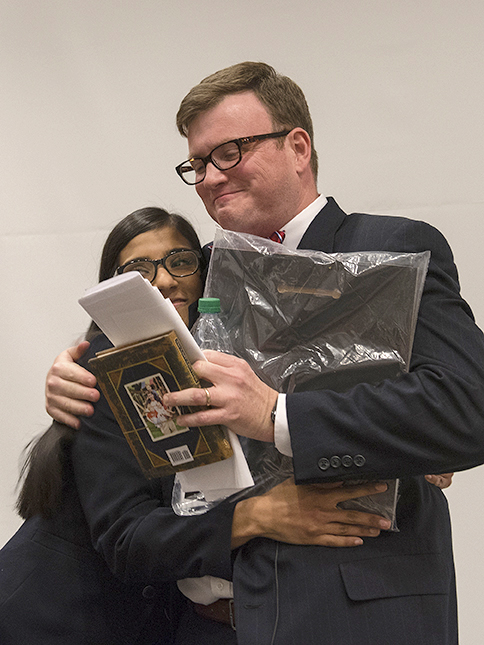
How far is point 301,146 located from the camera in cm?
158

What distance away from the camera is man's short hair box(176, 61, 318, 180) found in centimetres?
149

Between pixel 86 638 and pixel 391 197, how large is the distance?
77.8 inches

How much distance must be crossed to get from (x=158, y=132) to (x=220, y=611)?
6.64ft

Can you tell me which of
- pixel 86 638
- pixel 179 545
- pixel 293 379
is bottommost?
pixel 86 638

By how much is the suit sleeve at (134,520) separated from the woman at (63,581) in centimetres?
4

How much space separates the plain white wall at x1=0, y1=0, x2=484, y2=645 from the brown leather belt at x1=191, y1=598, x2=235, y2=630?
152cm

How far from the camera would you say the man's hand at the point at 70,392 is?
4.59 feet

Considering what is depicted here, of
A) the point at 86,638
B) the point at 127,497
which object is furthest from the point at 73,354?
the point at 86,638

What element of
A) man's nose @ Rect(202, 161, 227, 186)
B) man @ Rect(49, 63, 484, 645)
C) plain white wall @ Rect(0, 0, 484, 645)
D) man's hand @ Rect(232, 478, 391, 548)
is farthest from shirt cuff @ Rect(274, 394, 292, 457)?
plain white wall @ Rect(0, 0, 484, 645)

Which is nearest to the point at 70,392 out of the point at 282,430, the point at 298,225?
the point at 282,430

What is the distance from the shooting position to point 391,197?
2.63 meters

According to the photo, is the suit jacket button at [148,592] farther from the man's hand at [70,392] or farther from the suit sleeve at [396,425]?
the suit sleeve at [396,425]

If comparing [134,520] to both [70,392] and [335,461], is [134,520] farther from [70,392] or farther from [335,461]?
[335,461]

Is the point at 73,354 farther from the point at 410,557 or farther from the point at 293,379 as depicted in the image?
the point at 410,557
